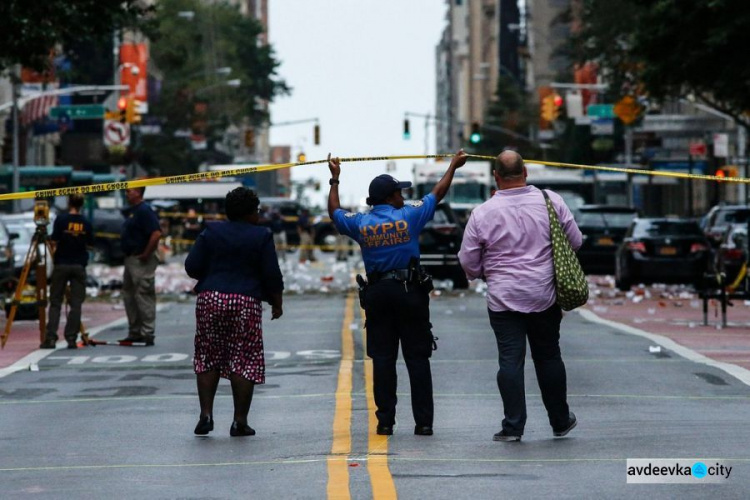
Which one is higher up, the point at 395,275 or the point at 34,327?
the point at 395,275

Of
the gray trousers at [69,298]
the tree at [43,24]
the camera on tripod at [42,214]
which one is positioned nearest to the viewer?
the camera on tripod at [42,214]

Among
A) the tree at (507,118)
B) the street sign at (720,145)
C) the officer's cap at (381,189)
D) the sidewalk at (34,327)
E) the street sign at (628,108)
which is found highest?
the tree at (507,118)

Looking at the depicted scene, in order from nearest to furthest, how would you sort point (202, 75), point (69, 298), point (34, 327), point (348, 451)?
point (348, 451), point (69, 298), point (34, 327), point (202, 75)

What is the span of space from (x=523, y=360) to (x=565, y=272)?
0.61m

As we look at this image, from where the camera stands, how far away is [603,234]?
38812mm

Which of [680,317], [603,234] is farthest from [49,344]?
[603,234]

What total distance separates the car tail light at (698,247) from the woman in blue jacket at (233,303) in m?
22.7

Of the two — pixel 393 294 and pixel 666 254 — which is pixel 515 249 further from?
pixel 666 254

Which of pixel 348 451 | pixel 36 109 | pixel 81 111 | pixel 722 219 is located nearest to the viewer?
pixel 348 451

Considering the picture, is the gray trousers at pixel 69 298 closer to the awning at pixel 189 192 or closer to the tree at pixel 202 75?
the tree at pixel 202 75

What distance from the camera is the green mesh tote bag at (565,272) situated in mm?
10898

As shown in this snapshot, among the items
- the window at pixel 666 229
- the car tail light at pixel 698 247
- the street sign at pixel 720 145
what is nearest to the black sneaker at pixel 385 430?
the car tail light at pixel 698 247

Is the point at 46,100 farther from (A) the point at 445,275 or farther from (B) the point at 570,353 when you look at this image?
(B) the point at 570,353

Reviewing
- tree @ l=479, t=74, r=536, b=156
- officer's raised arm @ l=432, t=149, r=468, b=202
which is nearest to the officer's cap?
officer's raised arm @ l=432, t=149, r=468, b=202
